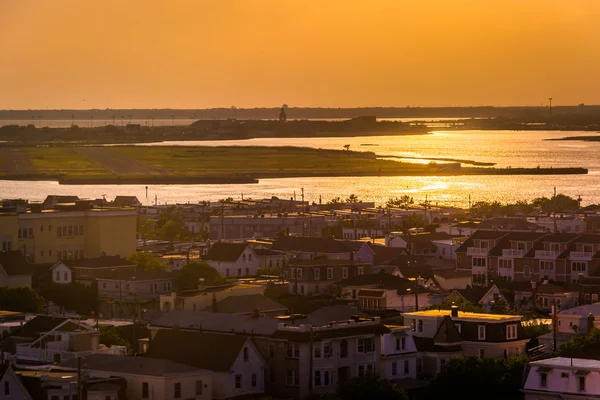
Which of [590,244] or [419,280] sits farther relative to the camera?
[590,244]

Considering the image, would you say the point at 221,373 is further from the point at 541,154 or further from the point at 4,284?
the point at 541,154

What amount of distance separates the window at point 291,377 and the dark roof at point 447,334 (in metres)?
2.86

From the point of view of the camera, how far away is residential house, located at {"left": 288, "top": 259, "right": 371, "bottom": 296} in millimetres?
36562

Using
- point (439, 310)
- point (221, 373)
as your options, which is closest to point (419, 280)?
point (439, 310)

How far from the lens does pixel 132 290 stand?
35625mm

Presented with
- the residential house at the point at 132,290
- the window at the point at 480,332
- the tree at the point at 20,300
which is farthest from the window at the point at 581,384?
the residential house at the point at 132,290

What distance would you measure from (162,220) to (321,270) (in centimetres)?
2518

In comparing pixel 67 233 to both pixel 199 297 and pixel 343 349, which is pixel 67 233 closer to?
pixel 199 297

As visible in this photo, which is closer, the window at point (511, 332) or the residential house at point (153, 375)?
the residential house at point (153, 375)

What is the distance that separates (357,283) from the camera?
3584cm

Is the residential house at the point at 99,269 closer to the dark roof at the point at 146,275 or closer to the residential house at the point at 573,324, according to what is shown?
the dark roof at the point at 146,275

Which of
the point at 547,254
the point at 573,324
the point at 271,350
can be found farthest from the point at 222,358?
the point at 547,254

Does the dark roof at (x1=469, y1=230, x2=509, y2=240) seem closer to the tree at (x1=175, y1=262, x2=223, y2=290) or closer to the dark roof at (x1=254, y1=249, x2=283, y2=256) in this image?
the dark roof at (x1=254, y1=249, x2=283, y2=256)

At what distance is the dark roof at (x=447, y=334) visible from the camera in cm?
2641
